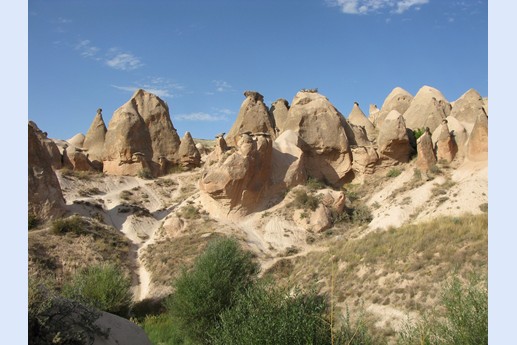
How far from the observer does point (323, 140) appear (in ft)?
97.6

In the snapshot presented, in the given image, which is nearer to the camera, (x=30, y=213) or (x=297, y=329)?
(x=297, y=329)

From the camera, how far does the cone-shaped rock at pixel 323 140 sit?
2947 cm

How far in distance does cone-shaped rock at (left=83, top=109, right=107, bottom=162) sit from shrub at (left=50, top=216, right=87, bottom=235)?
13.3 meters

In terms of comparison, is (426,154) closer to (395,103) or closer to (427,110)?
(427,110)

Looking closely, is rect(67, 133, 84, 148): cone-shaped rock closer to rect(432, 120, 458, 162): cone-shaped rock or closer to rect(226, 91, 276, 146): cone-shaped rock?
rect(226, 91, 276, 146): cone-shaped rock

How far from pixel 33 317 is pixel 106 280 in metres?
9.30

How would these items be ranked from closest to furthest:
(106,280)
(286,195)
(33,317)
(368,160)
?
(33,317) → (106,280) → (286,195) → (368,160)

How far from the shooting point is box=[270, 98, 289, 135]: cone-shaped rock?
114 ft

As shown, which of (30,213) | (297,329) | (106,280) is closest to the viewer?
(297,329)

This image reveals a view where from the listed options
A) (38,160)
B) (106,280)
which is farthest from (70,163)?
(106,280)

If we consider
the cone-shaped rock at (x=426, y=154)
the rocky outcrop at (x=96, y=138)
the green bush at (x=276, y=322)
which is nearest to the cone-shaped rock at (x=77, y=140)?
the rocky outcrop at (x=96, y=138)

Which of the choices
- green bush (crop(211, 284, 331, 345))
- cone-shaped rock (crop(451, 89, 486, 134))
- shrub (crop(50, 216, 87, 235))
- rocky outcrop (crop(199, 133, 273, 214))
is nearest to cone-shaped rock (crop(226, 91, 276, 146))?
rocky outcrop (crop(199, 133, 273, 214))

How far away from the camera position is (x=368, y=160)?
28375mm

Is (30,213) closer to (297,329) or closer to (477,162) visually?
(297,329)
